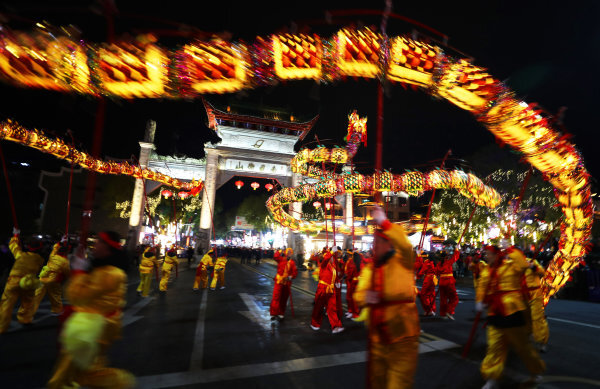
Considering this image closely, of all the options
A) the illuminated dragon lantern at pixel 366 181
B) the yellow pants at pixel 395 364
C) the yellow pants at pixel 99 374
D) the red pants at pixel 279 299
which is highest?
the illuminated dragon lantern at pixel 366 181

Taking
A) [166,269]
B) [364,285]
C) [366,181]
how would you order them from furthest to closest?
[166,269] < [366,181] < [364,285]

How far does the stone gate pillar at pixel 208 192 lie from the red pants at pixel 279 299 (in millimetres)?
20740

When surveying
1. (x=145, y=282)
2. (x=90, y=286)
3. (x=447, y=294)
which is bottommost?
(x=145, y=282)

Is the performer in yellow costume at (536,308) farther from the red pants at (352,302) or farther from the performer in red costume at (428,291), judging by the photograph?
the red pants at (352,302)

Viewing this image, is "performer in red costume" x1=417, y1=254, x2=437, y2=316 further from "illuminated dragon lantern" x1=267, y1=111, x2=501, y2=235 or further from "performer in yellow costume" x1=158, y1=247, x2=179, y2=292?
"performer in yellow costume" x1=158, y1=247, x2=179, y2=292

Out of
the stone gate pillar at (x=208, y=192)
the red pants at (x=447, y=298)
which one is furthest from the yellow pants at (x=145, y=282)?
the stone gate pillar at (x=208, y=192)

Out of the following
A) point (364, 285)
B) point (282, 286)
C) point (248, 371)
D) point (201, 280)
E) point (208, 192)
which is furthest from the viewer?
point (208, 192)

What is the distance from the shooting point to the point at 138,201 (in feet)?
90.6

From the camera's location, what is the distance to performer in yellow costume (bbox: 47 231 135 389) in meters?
2.68

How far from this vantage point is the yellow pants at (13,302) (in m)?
5.70

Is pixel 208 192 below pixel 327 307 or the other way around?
the other way around

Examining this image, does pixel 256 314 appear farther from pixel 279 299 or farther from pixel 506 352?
pixel 506 352

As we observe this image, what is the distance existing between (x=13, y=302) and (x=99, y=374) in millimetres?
4820

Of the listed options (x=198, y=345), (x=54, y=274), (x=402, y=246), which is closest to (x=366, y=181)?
(x=198, y=345)
